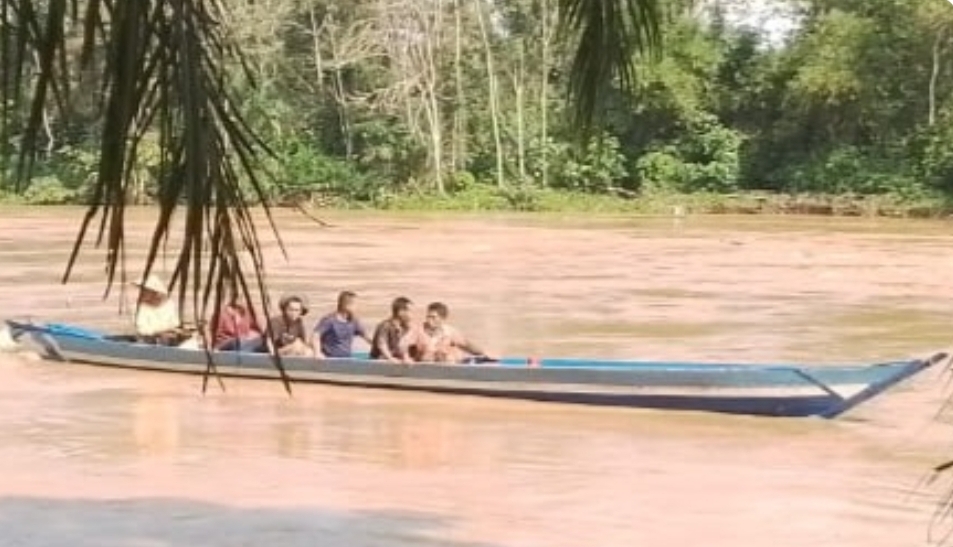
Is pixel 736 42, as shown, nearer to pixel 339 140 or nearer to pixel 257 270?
pixel 339 140

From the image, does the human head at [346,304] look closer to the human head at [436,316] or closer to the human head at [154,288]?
the human head at [436,316]

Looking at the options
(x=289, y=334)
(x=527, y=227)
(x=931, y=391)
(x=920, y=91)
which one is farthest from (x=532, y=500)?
(x=920, y=91)

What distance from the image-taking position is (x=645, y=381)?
36.7ft

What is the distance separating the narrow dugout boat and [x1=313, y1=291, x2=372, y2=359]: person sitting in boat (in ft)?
0.60

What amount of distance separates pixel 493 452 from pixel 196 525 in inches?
106

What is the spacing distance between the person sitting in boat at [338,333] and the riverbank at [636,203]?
22.7 metres

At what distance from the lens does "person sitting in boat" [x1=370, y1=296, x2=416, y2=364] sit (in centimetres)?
1177

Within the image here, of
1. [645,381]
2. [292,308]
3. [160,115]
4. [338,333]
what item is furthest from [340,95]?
[160,115]

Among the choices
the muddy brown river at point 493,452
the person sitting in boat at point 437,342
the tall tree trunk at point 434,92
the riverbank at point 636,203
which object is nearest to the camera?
the muddy brown river at point 493,452

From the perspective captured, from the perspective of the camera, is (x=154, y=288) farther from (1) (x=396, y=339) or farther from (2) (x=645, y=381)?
(1) (x=396, y=339)

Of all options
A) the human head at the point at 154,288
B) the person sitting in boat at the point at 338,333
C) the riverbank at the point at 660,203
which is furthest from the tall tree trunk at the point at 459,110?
the human head at the point at 154,288

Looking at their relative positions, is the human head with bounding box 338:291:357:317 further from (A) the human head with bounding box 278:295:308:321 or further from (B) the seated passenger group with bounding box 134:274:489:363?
(A) the human head with bounding box 278:295:308:321

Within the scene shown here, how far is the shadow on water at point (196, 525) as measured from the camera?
25.1 ft

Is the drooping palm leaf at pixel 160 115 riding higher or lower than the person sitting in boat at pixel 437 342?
higher
